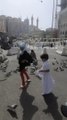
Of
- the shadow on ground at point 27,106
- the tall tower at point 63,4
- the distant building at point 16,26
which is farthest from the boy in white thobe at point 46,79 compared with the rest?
the tall tower at point 63,4

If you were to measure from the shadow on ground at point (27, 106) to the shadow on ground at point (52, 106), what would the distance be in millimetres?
347

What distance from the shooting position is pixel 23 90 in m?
10.0

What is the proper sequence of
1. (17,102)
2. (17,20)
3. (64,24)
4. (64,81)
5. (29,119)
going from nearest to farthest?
1. (29,119)
2. (17,102)
3. (64,81)
4. (64,24)
5. (17,20)

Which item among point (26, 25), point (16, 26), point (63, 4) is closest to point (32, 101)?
point (63, 4)

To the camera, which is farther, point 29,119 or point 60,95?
point 60,95

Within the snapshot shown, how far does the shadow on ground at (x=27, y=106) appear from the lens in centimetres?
728

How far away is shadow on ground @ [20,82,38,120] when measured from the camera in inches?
287

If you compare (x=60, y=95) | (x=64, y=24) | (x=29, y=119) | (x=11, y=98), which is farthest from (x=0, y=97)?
(x=64, y=24)

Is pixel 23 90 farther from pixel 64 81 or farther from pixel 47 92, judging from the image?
pixel 64 81

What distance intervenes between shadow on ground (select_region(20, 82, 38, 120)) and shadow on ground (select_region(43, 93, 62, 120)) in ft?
1.14

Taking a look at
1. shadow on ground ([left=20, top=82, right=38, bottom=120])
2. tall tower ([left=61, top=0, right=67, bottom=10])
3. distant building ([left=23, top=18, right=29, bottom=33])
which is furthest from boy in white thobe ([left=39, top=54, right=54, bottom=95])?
distant building ([left=23, top=18, right=29, bottom=33])

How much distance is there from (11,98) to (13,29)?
145947mm

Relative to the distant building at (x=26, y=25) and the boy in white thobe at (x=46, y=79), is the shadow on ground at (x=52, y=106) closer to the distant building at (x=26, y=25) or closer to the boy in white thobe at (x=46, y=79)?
the boy in white thobe at (x=46, y=79)

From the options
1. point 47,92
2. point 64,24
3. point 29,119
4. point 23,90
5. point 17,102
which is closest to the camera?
point 29,119
